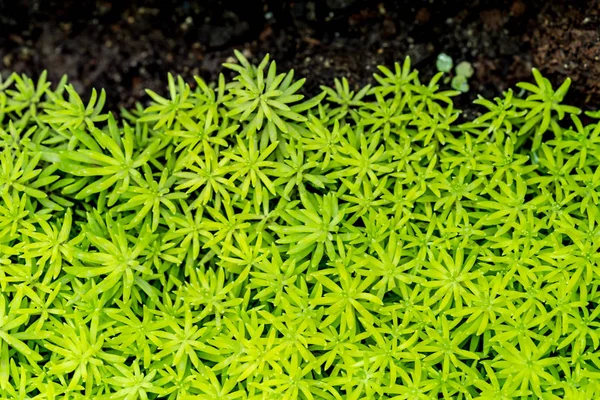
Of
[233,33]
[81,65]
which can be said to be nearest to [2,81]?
[81,65]

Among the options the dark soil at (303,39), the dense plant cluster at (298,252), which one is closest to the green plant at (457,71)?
the dark soil at (303,39)

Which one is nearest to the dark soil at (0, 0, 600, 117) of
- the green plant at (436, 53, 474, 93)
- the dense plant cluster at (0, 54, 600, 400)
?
the green plant at (436, 53, 474, 93)

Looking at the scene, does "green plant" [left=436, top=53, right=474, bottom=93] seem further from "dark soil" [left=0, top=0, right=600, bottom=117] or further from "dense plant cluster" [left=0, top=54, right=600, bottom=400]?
"dense plant cluster" [left=0, top=54, right=600, bottom=400]

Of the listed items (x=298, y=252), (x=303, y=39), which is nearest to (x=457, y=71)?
(x=303, y=39)

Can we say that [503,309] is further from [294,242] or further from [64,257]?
[64,257]

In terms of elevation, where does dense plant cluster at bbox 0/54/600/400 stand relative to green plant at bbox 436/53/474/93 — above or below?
below

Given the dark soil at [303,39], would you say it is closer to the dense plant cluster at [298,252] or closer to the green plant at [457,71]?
the green plant at [457,71]
